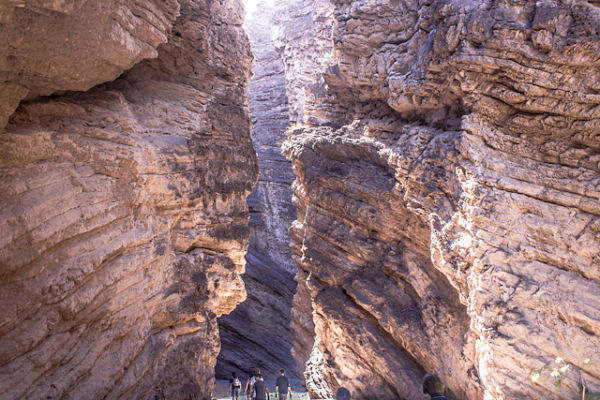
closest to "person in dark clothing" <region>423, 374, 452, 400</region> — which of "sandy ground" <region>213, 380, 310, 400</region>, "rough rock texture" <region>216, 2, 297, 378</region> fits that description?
"sandy ground" <region>213, 380, 310, 400</region>

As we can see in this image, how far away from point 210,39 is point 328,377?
29.5 feet

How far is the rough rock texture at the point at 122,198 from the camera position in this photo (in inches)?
132

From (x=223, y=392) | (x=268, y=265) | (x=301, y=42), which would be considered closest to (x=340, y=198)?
(x=268, y=265)

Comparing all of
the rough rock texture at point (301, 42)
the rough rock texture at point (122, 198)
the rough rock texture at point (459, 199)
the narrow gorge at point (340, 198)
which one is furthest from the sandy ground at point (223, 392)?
the rough rock texture at point (301, 42)

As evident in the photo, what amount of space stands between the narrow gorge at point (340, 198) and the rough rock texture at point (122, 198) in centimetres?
3

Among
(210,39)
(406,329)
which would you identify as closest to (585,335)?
(406,329)

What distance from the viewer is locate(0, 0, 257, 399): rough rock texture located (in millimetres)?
3342

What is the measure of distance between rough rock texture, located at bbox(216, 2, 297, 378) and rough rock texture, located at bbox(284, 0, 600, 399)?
711cm

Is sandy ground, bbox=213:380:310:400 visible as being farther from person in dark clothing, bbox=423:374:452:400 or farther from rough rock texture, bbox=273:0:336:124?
rough rock texture, bbox=273:0:336:124

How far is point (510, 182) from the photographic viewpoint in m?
5.51

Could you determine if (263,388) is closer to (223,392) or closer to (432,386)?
(432,386)

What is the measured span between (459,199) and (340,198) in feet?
13.5

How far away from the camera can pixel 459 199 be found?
629 centimetres

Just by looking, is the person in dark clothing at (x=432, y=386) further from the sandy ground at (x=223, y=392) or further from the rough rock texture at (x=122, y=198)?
the sandy ground at (x=223, y=392)
